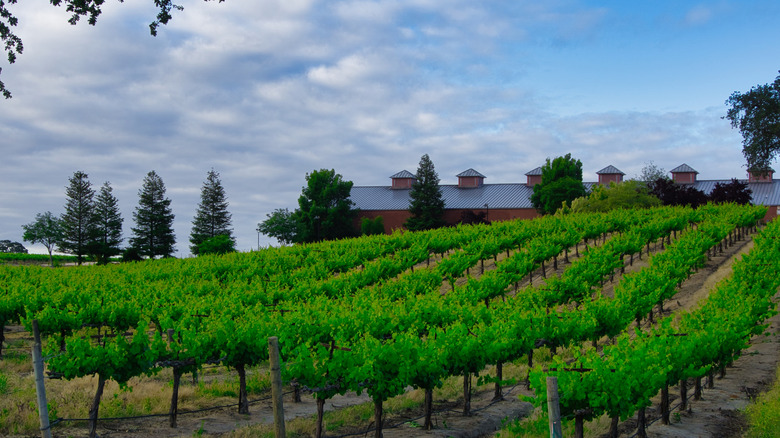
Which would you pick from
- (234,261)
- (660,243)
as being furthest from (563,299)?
(234,261)

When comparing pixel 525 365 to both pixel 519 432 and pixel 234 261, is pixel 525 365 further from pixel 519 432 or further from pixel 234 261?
pixel 234 261

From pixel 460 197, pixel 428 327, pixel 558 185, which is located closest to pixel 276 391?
pixel 428 327

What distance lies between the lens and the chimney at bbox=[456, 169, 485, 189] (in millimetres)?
81812

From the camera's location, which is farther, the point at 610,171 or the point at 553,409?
the point at 610,171

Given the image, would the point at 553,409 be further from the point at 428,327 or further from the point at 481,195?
the point at 481,195

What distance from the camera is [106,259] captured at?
68.9 meters

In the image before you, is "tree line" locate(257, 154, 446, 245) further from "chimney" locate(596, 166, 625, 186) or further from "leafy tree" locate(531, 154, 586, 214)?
"chimney" locate(596, 166, 625, 186)

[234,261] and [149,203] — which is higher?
[149,203]

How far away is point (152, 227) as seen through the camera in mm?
69562

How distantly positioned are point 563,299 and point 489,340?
32.8ft

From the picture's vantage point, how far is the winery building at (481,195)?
72.2 metres

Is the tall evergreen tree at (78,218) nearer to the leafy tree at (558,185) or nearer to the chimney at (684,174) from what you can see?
the leafy tree at (558,185)

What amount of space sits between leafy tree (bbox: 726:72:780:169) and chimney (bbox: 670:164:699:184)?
3159cm

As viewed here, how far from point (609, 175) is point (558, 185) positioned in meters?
17.1
